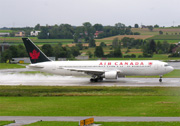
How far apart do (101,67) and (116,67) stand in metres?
2.49

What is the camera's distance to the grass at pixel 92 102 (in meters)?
28.0

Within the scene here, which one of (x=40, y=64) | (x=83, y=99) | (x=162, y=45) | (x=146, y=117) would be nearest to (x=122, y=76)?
(x=40, y=64)

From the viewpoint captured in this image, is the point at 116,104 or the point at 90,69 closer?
the point at 116,104

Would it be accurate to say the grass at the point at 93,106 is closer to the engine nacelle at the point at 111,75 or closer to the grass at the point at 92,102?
the grass at the point at 92,102

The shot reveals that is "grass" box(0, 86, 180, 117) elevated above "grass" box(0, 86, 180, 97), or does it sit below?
below

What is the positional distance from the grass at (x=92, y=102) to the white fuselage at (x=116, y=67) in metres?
12.0

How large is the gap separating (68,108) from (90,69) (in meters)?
27.5

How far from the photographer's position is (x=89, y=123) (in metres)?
22.6

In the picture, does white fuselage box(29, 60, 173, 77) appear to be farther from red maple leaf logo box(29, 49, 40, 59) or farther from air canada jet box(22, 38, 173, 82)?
red maple leaf logo box(29, 49, 40, 59)

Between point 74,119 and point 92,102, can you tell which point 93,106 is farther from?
point 74,119

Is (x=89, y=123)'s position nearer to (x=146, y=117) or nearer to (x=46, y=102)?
(x=146, y=117)

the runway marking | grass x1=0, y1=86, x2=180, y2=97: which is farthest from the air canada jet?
the runway marking

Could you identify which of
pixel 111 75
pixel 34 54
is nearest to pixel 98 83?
pixel 111 75

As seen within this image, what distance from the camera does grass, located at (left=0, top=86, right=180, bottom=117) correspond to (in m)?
28.0
